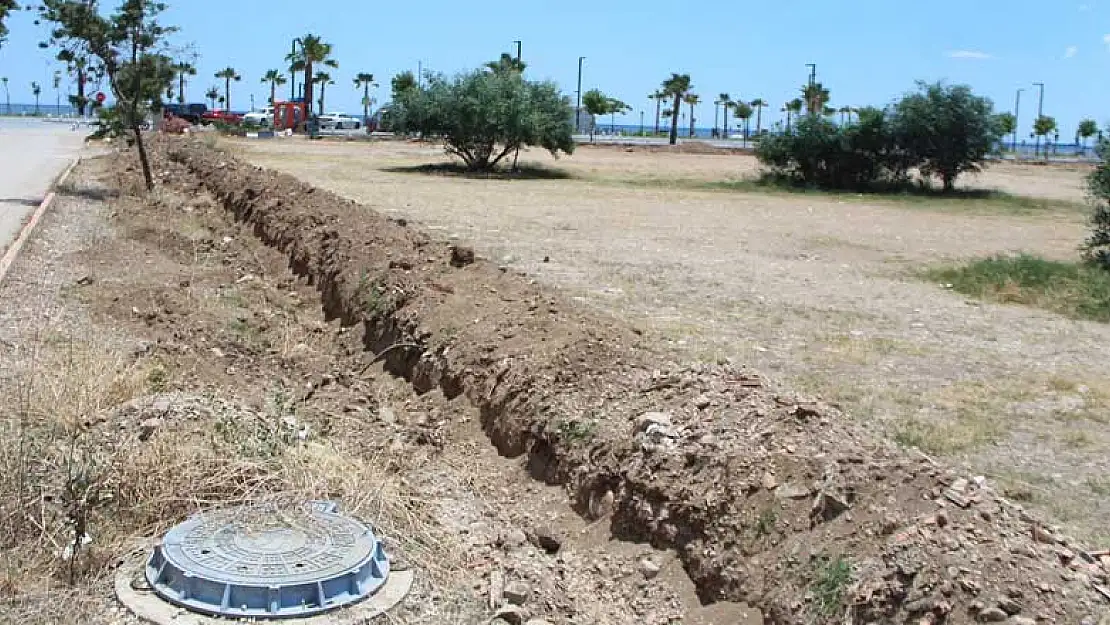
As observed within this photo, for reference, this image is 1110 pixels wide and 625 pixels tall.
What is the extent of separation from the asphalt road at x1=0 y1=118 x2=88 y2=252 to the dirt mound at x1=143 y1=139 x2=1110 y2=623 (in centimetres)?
767

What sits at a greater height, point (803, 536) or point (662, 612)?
point (803, 536)

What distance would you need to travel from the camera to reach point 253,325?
11.1 m

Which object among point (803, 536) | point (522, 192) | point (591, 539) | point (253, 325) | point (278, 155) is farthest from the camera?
point (278, 155)

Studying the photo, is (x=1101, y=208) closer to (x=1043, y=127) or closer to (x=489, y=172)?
(x=489, y=172)

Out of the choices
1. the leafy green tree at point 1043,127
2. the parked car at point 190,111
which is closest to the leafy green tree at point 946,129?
the parked car at point 190,111

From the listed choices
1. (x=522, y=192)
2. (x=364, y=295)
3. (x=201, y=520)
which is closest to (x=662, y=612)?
(x=201, y=520)

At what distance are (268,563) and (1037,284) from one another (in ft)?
38.1

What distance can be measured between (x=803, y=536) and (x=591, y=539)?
4.72 ft

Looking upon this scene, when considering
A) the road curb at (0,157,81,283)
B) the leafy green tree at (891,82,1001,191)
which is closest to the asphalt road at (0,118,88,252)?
the road curb at (0,157,81,283)

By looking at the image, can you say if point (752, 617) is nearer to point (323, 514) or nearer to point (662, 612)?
point (662, 612)

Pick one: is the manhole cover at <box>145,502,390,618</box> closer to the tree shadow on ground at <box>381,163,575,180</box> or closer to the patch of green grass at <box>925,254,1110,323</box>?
the patch of green grass at <box>925,254,1110,323</box>

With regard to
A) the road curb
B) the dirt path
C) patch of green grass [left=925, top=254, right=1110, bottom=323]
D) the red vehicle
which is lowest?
the dirt path

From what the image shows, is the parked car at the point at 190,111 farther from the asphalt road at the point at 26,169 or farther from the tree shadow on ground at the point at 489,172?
the tree shadow on ground at the point at 489,172

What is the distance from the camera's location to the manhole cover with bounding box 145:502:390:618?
4.66 meters
